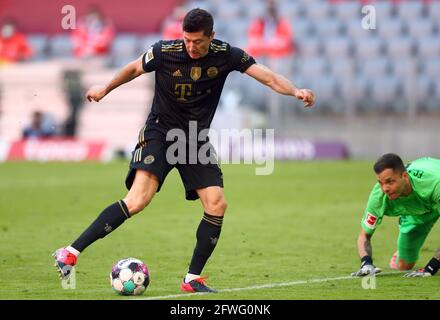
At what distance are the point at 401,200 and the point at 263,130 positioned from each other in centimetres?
1586

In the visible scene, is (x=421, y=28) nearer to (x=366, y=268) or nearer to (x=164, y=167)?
(x=366, y=268)

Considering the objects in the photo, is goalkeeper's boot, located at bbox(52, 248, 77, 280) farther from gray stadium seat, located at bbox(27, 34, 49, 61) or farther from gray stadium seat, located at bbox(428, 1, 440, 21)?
gray stadium seat, located at bbox(27, 34, 49, 61)

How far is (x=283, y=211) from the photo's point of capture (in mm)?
16375

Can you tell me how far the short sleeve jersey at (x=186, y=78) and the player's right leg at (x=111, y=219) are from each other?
0.52 metres

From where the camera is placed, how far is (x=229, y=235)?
44.9ft

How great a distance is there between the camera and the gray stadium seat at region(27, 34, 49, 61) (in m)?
30.4

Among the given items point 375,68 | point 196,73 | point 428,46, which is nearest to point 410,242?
point 196,73

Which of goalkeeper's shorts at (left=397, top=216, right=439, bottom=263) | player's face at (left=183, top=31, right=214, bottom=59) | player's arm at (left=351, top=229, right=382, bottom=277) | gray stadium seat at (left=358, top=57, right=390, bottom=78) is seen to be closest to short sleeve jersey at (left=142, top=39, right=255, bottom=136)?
player's face at (left=183, top=31, right=214, bottom=59)

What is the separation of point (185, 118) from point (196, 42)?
0.77 meters

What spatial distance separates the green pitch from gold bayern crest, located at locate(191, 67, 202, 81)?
1.82 meters

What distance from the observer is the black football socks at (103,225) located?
28.9 ft

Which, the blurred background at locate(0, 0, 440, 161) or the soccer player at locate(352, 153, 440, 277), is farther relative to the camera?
the blurred background at locate(0, 0, 440, 161)

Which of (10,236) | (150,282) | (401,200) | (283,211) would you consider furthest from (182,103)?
(283,211)

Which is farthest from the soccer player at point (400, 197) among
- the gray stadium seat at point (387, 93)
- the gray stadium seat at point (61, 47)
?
the gray stadium seat at point (61, 47)
